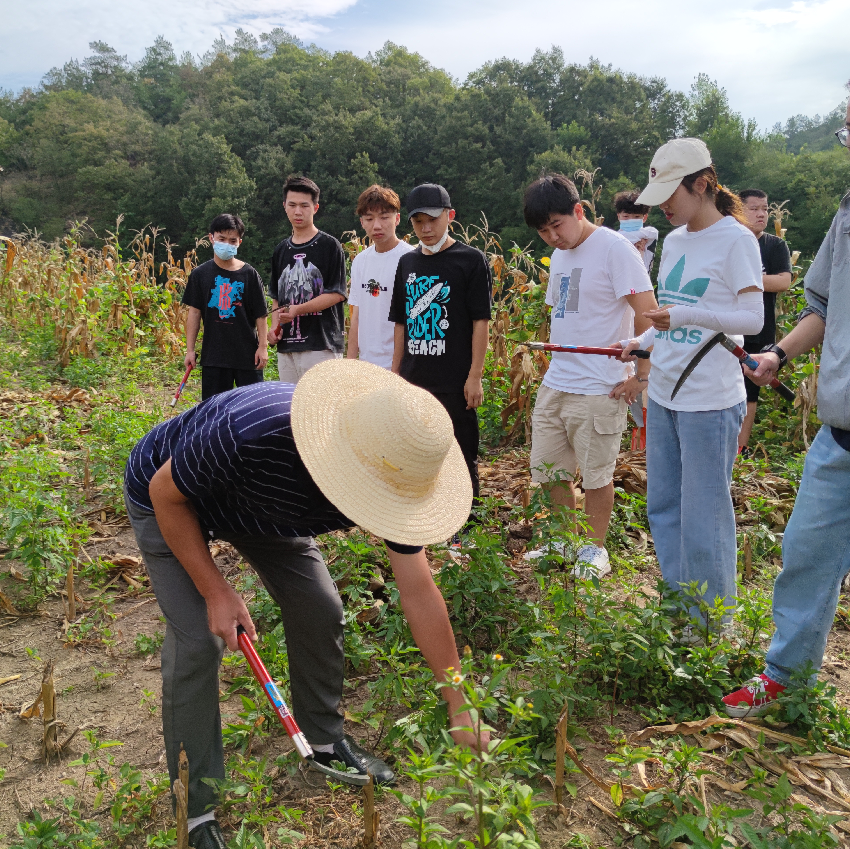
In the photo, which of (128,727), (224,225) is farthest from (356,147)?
(128,727)

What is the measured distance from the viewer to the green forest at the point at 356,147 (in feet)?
135

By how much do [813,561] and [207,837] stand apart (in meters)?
1.98

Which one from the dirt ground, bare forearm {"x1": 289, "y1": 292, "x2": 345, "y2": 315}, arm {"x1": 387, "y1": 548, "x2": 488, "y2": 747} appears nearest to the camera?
arm {"x1": 387, "y1": 548, "x2": 488, "y2": 747}

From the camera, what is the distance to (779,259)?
532 centimetres

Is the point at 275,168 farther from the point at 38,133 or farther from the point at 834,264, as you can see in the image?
the point at 834,264

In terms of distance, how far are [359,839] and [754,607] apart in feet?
5.75

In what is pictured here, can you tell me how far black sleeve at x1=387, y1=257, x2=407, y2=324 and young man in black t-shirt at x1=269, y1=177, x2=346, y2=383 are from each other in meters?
0.97

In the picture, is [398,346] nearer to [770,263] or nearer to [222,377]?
[222,377]

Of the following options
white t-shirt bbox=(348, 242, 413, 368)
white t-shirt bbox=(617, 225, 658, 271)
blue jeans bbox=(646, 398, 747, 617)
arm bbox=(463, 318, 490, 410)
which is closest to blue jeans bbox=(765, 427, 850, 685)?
blue jeans bbox=(646, 398, 747, 617)

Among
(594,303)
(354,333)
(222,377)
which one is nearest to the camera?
(594,303)

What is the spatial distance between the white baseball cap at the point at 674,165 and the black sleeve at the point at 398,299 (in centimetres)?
161

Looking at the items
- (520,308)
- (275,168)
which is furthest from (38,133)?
(520,308)

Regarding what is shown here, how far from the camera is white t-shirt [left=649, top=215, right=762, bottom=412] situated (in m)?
2.60

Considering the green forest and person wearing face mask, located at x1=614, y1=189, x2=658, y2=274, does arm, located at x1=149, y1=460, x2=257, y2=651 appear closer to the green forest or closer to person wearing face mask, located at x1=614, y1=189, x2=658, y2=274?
person wearing face mask, located at x1=614, y1=189, x2=658, y2=274
